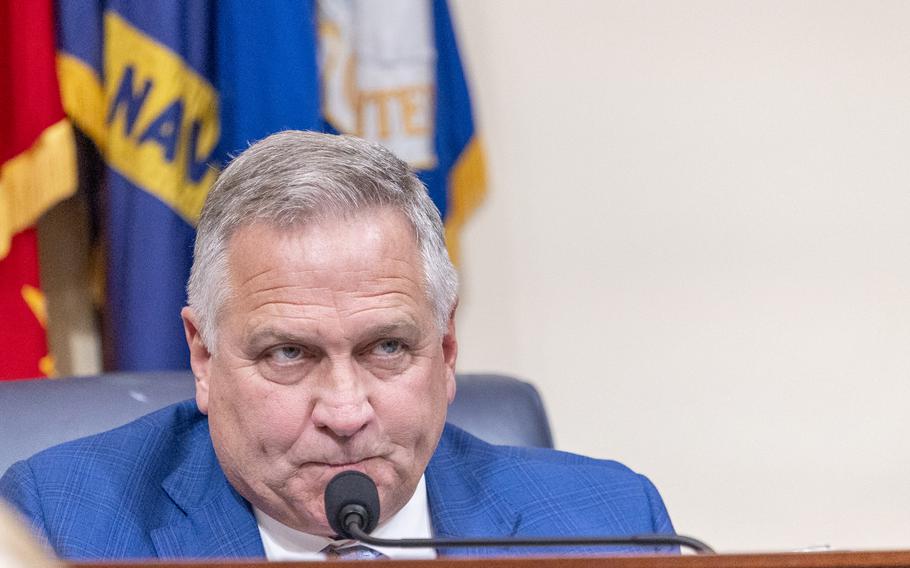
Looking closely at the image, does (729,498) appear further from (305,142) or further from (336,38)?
(305,142)

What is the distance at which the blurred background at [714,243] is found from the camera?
123 inches

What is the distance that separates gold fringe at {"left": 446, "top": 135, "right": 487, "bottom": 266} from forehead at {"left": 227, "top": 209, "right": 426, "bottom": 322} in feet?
4.47

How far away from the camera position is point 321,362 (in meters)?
1.62

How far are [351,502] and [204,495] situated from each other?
417 millimetres

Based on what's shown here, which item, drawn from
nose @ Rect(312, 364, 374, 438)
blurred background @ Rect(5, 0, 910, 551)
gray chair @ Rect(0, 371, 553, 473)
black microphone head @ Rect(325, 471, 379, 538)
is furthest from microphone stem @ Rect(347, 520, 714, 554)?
blurred background @ Rect(5, 0, 910, 551)

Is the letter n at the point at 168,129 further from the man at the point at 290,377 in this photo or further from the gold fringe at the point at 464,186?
the man at the point at 290,377

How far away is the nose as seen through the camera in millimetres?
1571

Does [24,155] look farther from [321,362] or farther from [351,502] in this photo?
[351,502]

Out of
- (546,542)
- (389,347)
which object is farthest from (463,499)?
(546,542)

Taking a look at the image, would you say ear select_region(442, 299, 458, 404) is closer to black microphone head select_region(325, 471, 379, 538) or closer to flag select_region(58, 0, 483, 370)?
black microphone head select_region(325, 471, 379, 538)

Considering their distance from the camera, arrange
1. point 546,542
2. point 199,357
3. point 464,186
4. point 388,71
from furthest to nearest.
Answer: point 464,186, point 388,71, point 199,357, point 546,542

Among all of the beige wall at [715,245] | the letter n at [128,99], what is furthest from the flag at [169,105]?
the beige wall at [715,245]

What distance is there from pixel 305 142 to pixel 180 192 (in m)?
1.11

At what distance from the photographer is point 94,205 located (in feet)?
9.27
